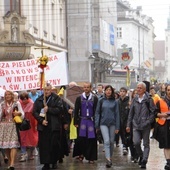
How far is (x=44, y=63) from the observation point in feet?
44.5

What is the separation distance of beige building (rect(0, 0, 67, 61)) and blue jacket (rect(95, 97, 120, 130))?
17660 mm

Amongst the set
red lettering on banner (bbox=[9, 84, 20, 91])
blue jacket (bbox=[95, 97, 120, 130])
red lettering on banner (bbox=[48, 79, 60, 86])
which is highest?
red lettering on banner (bbox=[48, 79, 60, 86])

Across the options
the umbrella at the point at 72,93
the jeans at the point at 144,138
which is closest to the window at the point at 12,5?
the umbrella at the point at 72,93

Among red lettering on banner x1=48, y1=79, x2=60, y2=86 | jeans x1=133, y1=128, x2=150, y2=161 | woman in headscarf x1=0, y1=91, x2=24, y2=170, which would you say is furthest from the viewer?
red lettering on banner x1=48, y1=79, x2=60, y2=86

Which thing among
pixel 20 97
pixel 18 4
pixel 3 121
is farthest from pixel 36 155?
pixel 18 4

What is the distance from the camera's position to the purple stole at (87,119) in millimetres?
14148

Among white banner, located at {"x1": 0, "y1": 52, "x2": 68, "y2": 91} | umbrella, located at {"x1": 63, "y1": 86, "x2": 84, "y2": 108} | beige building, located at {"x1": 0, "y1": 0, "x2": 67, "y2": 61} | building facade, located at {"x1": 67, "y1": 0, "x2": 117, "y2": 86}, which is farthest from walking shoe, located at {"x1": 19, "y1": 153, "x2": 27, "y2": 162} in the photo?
building facade, located at {"x1": 67, "y1": 0, "x2": 117, "y2": 86}

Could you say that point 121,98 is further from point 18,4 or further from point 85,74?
point 85,74

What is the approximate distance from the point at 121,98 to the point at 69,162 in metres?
2.45

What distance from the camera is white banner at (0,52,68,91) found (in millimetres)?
14711

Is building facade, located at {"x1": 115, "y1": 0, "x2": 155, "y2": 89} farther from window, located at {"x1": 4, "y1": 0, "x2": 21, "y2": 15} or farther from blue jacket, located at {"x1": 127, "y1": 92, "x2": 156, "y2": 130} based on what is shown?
blue jacket, located at {"x1": 127, "y1": 92, "x2": 156, "y2": 130}

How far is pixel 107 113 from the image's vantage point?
13516mm

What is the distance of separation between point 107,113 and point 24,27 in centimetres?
1920

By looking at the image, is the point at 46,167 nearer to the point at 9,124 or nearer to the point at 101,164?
the point at 9,124
